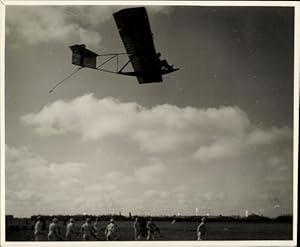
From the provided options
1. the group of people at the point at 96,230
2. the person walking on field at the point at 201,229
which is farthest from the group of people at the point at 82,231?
the person walking on field at the point at 201,229

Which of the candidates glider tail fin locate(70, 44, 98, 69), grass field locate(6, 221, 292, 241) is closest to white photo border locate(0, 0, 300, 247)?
grass field locate(6, 221, 292, 241)

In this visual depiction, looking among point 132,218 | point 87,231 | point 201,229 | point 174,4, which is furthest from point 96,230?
point 174,4

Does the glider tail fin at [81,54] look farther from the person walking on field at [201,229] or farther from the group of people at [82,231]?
the person walking on field at [201,229]

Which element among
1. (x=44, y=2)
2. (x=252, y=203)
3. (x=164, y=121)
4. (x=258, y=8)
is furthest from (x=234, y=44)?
(x=44, y=2)

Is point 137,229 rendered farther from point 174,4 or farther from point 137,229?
point 174,4

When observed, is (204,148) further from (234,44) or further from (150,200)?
(234,44)

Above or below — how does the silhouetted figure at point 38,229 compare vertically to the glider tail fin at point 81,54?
below

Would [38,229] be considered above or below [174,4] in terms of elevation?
below
